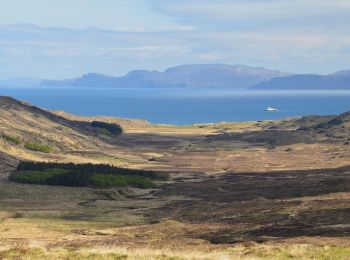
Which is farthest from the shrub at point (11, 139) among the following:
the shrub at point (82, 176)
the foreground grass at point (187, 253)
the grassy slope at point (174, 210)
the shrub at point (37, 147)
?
the foreground grass at point (187, 253)

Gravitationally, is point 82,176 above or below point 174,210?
above

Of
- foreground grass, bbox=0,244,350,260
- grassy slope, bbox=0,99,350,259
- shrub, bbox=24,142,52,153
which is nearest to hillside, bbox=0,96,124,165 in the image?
shrub, bbox=24,142,52,153

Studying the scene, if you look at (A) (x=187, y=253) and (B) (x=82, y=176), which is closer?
(A) (x=187, y=253)

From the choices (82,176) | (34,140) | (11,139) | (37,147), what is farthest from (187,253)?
(34,140)

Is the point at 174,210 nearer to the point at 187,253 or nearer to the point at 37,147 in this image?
the point at 187,253

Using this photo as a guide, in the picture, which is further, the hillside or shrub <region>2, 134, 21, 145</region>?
shrub <region>2, 134, 21, 145</region>

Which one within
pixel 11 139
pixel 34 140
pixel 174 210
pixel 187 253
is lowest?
pixel 174 210

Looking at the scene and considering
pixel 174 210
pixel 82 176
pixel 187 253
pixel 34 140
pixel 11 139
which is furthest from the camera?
pixel 34 140

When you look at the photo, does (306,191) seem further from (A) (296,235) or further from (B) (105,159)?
(B) (105,159)

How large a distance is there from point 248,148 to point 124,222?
121933 millimetres

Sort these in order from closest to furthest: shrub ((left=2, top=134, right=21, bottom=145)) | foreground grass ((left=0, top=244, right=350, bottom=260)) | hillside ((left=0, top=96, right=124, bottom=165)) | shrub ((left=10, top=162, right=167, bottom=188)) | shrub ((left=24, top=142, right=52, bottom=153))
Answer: foreground grass ((left=0, top=244, right=350, bottom=260)), shrub ((left=10, top=162, right=167, bottom=188)), hillside ((left=0, top=96, right=124, bottom=165)), shrub ((left=2, top=134, right=21, bottom=145)), shrub ((left=24, top=142, right=52, bottom=153))

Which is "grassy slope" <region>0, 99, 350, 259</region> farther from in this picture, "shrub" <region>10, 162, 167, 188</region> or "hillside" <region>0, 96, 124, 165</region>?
"shrub" <region>10, 162, 167, 188</region>

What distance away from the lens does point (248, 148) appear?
185625 mm

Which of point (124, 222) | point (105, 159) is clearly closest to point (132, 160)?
point (105, 159)
